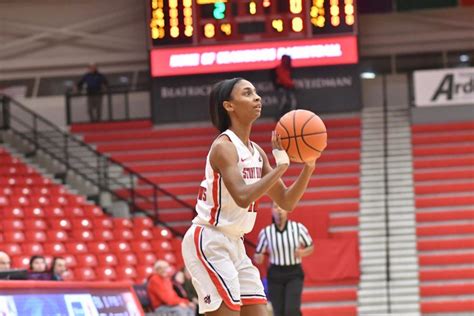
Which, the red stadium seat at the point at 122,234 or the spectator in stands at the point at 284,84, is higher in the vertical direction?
the spectator in stands at the point at 284,84

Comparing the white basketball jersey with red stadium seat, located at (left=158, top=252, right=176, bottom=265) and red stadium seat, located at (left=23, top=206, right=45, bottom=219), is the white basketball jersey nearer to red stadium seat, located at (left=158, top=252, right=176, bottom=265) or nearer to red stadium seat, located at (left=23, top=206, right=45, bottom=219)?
red stadium seat, located at (left=158, top=252, right=176, bottom=265)

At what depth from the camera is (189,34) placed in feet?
61.1

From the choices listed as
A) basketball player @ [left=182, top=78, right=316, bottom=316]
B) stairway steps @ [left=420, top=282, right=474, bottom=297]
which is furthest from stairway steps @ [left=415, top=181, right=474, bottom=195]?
basketball player @ [left=182, top=78, right=316, bottom=316]

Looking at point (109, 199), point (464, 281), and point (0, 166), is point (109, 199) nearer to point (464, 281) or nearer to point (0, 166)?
point (0, 166)

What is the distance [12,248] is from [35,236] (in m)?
0.78

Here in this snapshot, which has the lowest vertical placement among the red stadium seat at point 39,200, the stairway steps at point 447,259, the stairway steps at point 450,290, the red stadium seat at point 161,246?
the stairway steps at point 450,290

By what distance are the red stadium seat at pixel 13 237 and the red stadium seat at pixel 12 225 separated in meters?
0.15

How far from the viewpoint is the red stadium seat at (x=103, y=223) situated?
57.4 feet

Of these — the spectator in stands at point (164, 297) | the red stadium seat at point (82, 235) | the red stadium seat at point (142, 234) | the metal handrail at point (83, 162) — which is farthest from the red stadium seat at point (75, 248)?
the spectator in stands at point (164, 297)

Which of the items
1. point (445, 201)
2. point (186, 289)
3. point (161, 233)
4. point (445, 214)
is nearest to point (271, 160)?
point (161, 233)

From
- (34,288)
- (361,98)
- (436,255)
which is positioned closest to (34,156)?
(361,98)

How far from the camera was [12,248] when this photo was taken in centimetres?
1545

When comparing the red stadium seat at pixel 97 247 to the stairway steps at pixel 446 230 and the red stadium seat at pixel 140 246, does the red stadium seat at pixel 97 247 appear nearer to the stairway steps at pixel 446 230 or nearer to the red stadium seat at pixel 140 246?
the red stadium seat at pixel 140 246

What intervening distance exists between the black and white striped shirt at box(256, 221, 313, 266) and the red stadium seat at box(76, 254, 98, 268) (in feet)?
15.2
